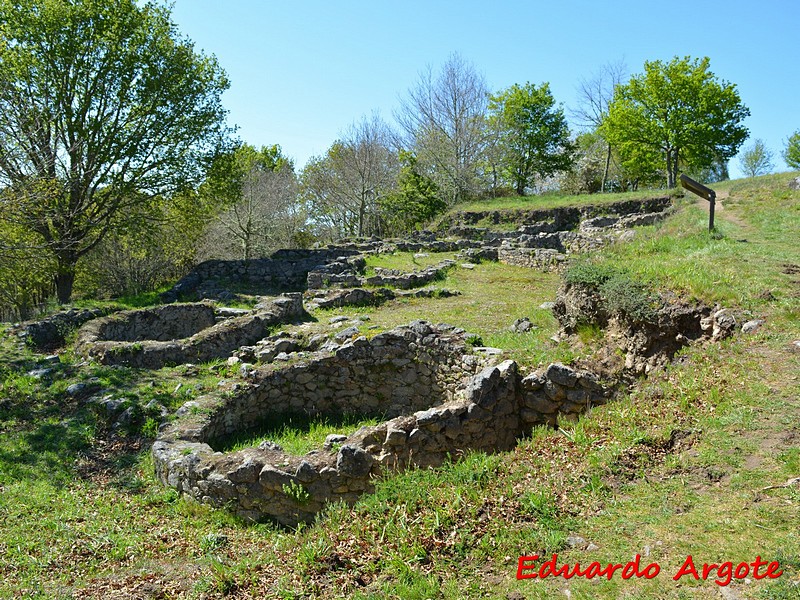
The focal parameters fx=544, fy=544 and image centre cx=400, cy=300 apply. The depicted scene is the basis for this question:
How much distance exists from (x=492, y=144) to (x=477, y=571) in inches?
1534

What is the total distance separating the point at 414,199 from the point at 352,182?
16.8ft

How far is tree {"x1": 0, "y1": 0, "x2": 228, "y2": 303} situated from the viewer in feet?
62.5

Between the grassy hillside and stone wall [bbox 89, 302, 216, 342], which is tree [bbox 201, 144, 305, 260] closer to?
stone wall [bbox 89, 302, 216, 342]

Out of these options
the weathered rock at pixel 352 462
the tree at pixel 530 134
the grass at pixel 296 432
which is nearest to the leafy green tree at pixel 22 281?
the grass at pixel 296 432

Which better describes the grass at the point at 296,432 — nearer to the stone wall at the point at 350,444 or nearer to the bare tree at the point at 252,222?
the stone wall at the point at 350,444

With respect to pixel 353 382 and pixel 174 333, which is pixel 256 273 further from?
pixel 353 382

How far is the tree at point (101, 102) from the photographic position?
19.0 meters

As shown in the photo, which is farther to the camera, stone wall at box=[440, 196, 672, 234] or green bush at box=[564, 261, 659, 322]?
stone wall at box=[440, 196, 672, 234]

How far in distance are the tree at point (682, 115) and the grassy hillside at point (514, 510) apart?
29758 mm

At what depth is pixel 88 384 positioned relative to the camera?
1072 centimetres

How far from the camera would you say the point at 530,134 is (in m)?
41.2

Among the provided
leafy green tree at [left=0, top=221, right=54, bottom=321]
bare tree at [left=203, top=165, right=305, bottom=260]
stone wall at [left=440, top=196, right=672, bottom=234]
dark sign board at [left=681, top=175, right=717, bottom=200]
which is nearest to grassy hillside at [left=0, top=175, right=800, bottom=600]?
dark sign board at [left=681, top=175, right=717, bottom=200]

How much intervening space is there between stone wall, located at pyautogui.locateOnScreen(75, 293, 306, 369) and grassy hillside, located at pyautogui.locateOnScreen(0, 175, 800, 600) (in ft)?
9.78

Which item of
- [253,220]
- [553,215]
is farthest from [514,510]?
[253,220]
